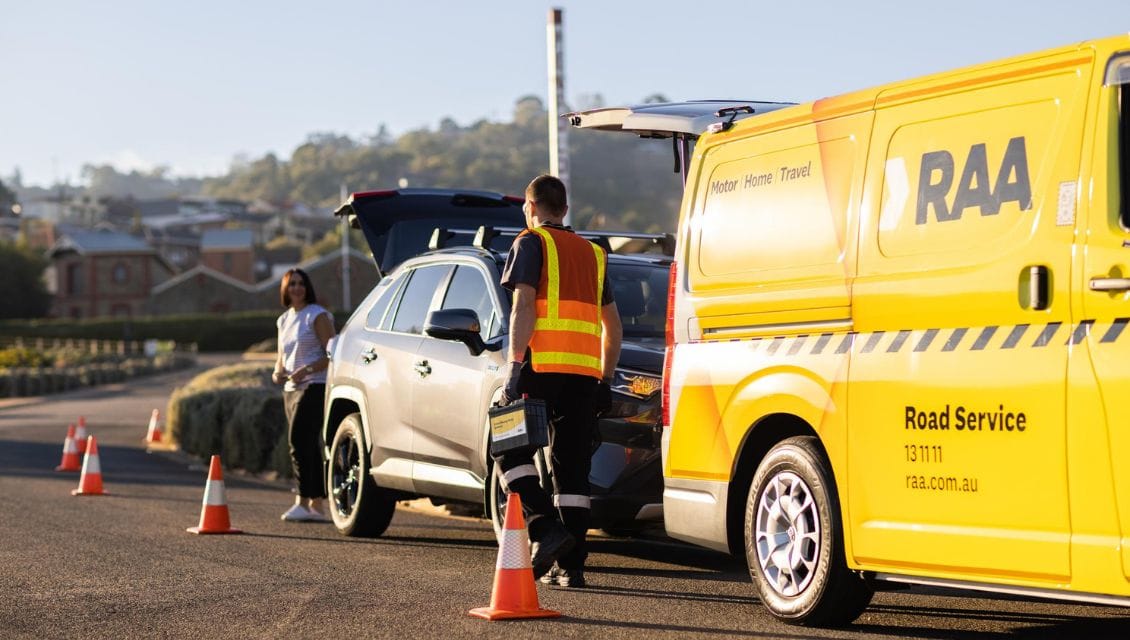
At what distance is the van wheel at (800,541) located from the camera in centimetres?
736

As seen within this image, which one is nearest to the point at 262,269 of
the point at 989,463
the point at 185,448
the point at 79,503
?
the point at 185,448

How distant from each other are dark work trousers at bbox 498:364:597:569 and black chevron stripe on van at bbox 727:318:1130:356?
1.30 metres

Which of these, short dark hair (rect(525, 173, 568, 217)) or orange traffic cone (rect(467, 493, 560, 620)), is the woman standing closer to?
short dark hair (rect(525, 173, 568, 217))

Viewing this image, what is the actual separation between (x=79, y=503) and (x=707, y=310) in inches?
332

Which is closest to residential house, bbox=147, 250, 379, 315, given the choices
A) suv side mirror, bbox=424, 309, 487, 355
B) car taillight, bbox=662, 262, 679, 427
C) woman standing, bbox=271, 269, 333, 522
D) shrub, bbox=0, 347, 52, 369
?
shrub, bbox=0, 347, 52, 369

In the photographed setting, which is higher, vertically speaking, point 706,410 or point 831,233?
point 831,233

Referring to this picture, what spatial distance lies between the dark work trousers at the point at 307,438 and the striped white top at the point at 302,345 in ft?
0.26

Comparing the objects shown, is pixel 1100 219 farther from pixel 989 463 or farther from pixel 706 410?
pixel 706 410

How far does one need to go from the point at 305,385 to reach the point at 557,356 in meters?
4.80

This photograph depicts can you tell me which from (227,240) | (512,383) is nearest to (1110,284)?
(512,383)

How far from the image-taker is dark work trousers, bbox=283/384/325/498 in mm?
13273

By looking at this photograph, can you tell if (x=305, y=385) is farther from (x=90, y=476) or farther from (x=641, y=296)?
(x=90, y=476)

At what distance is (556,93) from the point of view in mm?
16891

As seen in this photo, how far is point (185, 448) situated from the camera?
80.7ft
